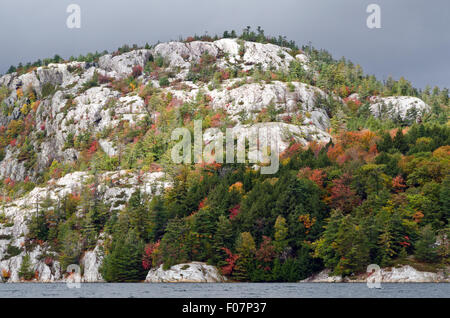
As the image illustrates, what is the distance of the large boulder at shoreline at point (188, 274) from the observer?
331 ft

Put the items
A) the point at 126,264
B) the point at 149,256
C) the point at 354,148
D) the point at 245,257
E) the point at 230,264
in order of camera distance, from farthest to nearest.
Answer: the point at 354,148
the point at 149,256
the point at 126,264
the point at 230,264
the point at 245,257

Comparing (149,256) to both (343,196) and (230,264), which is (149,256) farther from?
(343,196)

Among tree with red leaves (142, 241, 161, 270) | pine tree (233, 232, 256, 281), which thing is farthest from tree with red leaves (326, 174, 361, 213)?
tree with red leaves (142, 241, 161, 270)

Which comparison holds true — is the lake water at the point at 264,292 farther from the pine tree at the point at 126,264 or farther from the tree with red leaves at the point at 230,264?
the pine tree at the point at 126,264

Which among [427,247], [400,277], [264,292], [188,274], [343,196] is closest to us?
[264,292]

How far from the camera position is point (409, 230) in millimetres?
96375

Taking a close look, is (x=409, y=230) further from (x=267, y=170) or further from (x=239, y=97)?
(x=239, y=97)

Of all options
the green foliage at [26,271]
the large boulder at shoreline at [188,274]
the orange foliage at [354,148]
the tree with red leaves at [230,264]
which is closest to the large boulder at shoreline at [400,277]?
the tree with red leaves at [230,264]

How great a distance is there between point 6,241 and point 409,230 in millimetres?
101977

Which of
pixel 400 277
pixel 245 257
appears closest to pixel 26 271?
pixel 245 257

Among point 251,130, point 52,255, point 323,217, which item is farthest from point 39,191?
point 323,217

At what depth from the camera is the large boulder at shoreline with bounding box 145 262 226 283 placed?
100750 millimetres

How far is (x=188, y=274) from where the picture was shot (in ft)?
332

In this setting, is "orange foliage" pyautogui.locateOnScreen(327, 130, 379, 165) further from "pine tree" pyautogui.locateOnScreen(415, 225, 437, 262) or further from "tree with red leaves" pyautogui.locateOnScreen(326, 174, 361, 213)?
"pine tree" pyautogui.locateOnScreen(415, 225, 437, 262)
